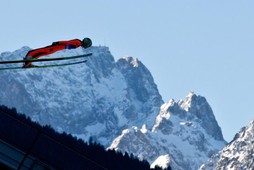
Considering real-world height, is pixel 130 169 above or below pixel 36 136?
above

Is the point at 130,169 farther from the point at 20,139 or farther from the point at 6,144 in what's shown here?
the point at 6,144

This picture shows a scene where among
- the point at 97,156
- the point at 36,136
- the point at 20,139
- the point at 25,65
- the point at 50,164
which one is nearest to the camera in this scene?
the point at 50,164

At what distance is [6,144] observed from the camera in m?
12.0

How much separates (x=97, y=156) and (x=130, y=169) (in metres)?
5.81

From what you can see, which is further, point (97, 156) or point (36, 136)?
point (97, 156)

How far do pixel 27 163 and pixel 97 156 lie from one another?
118230 millimetres

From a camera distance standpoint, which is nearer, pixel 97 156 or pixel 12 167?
pixel 12 167

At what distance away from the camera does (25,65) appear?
60.7 ft

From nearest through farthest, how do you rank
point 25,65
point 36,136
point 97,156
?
point 36,136 → point 25,65 → point 97,156

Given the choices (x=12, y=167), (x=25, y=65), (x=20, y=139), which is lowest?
(x=12, y=167)

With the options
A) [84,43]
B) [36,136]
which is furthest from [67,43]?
[36,136]

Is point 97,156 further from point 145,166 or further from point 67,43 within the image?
point 67,43

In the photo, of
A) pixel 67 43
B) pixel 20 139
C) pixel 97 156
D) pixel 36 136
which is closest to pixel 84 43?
pixel 67 43

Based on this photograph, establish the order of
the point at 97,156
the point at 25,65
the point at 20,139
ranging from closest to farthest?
the point at 25,65 < the point at 20,139 < the point at 97,156
